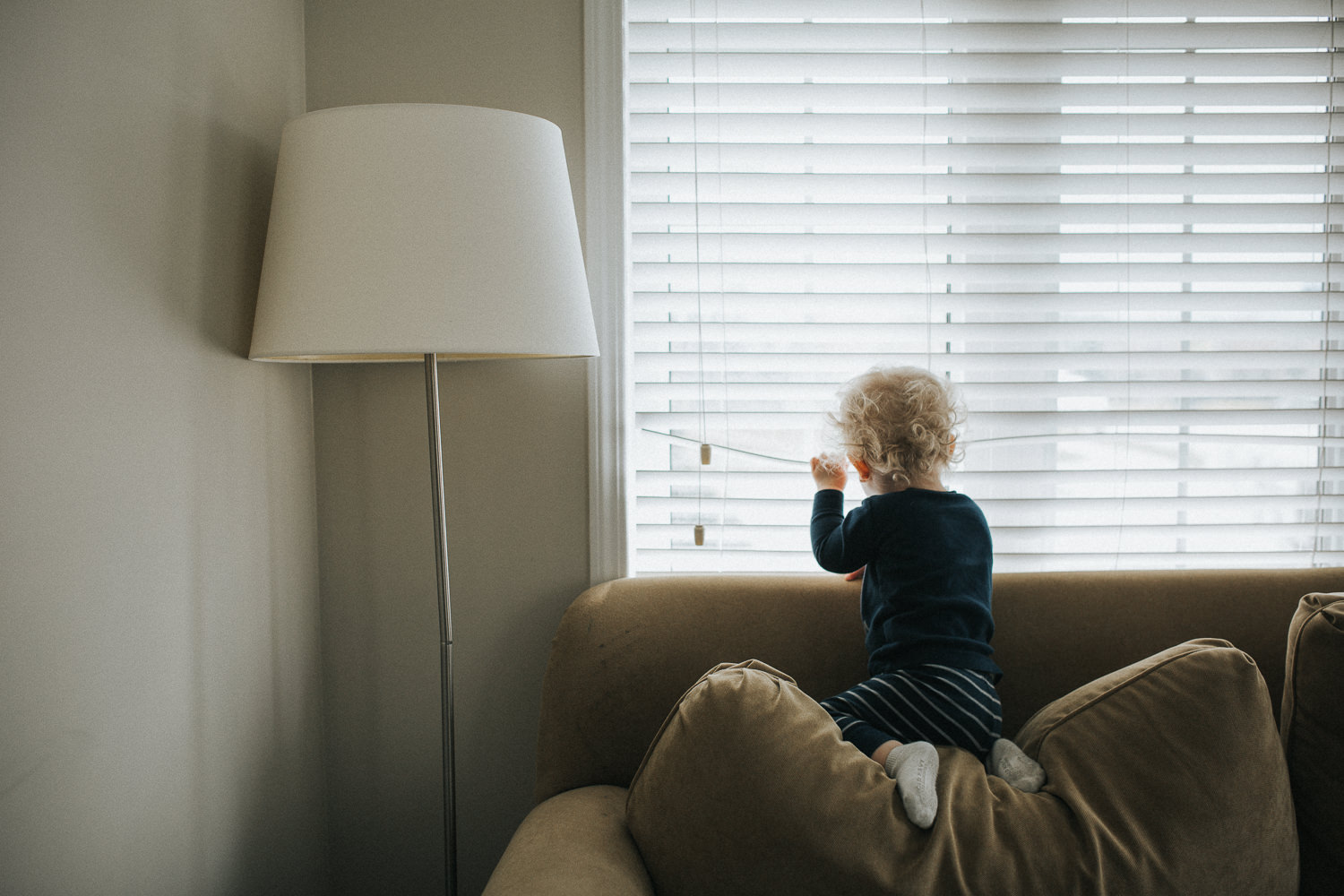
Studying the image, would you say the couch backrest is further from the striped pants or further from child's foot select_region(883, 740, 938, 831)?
child's foot select_region(883, 740, 938, 831)

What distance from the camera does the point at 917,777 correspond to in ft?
→ 3.20

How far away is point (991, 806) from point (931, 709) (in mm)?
205

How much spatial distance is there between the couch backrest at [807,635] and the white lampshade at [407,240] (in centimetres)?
54

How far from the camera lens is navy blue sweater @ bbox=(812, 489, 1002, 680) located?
4.02 ft

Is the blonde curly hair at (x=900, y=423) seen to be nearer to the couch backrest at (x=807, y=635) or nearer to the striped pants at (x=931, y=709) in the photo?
the couch backrest at (x=807, y=635)

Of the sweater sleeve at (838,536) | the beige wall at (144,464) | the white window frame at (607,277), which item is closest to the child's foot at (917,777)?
the sweater sleeve at (838,536)

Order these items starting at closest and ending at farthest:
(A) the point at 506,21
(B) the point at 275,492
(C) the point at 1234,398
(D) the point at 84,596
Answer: (D) the point at 84,596 < (B) the point at 275,492 < (A) the point at 506,21 < (C) the point at 1234,398

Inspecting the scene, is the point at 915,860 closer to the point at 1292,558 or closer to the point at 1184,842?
the point at 1184,842

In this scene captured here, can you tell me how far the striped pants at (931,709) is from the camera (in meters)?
1.16

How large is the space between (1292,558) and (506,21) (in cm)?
191

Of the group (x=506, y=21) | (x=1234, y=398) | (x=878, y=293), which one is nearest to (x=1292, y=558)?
(x=1234, y=398)

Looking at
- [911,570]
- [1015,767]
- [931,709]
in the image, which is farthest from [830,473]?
[1015,767]

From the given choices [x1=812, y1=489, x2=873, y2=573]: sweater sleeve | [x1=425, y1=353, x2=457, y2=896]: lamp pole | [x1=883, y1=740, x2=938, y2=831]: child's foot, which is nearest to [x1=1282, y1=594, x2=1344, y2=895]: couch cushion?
[x1=883, y1=740, x2=938, y2=831]: child's foot

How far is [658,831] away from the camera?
97 cm
